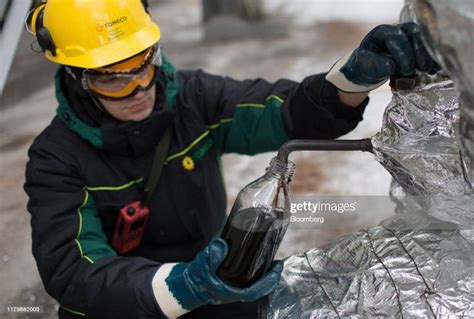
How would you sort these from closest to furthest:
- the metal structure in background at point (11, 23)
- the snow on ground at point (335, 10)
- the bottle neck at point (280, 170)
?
1. the bottle neck at point (280, 170)
2. the metal structure in background at point (11, 23)
3. the snow on ground at point (335, 10)

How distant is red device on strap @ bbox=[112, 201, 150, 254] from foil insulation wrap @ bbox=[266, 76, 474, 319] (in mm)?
559

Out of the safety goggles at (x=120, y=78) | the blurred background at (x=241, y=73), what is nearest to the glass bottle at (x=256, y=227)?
the safety goggles at (x=120, y=78)

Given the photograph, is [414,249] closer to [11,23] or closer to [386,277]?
[386,277]

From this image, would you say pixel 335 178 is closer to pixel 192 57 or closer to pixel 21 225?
pixel 21 225

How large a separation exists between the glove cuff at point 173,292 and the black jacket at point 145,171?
0.03 meters

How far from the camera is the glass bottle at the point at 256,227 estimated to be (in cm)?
127

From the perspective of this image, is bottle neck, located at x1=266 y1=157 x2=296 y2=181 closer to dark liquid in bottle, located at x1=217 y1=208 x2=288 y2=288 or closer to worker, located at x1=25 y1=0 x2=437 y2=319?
dark liquid in bottle, located at x1=217 y1=208 x2=288 y2=288

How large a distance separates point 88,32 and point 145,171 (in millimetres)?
428

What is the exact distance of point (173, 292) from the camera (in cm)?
138

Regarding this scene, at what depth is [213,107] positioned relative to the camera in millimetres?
1938

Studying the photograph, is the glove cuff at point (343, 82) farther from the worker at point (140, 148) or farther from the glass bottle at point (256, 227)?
the glass bottle at point (256, 227)

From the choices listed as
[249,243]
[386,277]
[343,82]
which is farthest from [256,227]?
[343,82]

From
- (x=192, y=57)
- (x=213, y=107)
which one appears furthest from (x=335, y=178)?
(x=192, y=57)

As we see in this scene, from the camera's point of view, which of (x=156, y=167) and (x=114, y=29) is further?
(x=156, y=167)
